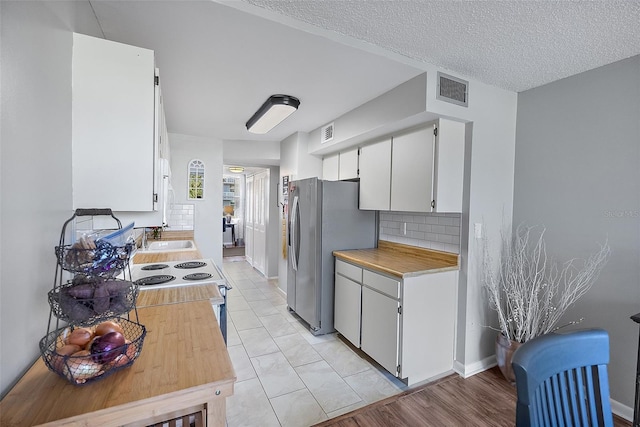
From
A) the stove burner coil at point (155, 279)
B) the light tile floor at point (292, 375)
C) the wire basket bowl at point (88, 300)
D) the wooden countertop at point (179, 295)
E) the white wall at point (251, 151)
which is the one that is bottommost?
the light tile floor at point (292, 375)

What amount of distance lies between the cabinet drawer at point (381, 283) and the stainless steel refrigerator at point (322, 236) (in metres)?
0.62

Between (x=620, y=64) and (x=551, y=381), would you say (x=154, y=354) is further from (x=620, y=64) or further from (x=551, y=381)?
(x=620, y=64)

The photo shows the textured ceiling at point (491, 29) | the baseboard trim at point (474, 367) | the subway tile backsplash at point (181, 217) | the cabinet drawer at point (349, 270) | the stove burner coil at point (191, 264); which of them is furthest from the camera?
the subway tile backsplash at point (181, 217)

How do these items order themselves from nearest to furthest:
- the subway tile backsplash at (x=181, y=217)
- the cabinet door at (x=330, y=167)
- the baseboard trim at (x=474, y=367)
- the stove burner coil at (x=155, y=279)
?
the stove burner coil at (x=155, y=279) < the baseboard trim at (x=474, y=367) < the cabinet door at (x=330, y=167) < the subway tile backsplash at (x=181, y=217)

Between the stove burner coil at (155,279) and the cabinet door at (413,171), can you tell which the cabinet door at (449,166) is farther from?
the stove burner coil at (155,279)

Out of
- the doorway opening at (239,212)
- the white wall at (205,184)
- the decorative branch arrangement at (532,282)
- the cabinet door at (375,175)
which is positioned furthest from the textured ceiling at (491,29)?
the doorway opening at (239,212)

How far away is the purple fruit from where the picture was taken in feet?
2.86

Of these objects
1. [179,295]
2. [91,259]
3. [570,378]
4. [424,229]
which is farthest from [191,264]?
[570,378]

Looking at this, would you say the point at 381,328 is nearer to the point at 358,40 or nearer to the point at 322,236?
the point at 322,236

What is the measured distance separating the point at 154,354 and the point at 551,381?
4.36 ft

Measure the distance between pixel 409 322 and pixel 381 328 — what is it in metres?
0.27

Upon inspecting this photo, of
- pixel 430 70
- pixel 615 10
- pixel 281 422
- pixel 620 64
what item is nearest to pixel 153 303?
pixel 281 422

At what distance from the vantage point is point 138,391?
2.80 feet

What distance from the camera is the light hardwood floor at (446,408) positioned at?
6.26 ft
